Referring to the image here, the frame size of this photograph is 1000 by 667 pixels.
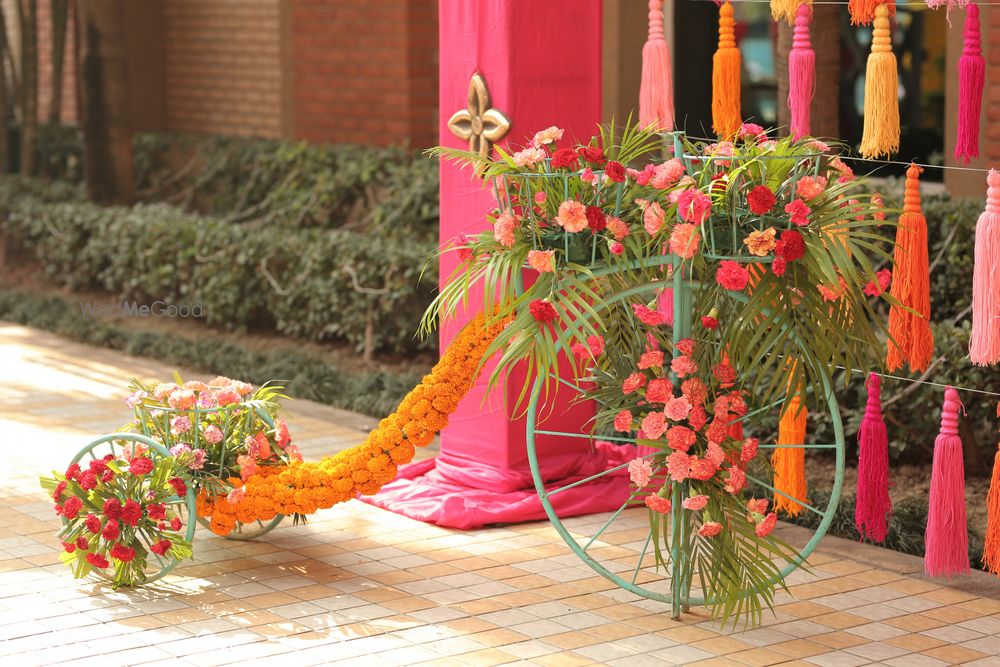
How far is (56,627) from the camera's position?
4.98 meters

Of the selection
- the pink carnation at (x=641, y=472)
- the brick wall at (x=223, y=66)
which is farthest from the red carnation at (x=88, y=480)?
the brick wall at (x=223, y=66)

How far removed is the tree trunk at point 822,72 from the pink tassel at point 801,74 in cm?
160

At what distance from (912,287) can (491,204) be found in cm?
186

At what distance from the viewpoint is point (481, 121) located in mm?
6270

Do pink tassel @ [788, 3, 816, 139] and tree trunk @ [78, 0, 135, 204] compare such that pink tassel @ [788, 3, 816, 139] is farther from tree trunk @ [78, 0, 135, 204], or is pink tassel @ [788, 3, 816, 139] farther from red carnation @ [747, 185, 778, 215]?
tree trunk @ [78, 0, 135, 204]

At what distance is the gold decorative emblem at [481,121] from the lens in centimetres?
621

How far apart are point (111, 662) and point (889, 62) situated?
3.24 m

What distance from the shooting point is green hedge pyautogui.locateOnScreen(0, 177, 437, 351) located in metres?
9.16

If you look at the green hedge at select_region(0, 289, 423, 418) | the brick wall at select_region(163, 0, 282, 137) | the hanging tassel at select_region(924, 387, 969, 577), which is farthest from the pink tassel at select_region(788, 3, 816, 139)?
the brick wall at select_region(163, 0, 282, 137)

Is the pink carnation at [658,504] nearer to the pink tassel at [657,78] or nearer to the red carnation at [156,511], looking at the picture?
the red carnation at [156,511]

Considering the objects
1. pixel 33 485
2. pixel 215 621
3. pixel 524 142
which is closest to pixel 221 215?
pixel 33 485

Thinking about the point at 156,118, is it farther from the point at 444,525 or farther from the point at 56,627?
the point at 56,627

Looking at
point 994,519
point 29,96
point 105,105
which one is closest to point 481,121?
point 994,519

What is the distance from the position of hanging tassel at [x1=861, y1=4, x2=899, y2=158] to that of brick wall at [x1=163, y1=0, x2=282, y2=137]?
822 centimetres
